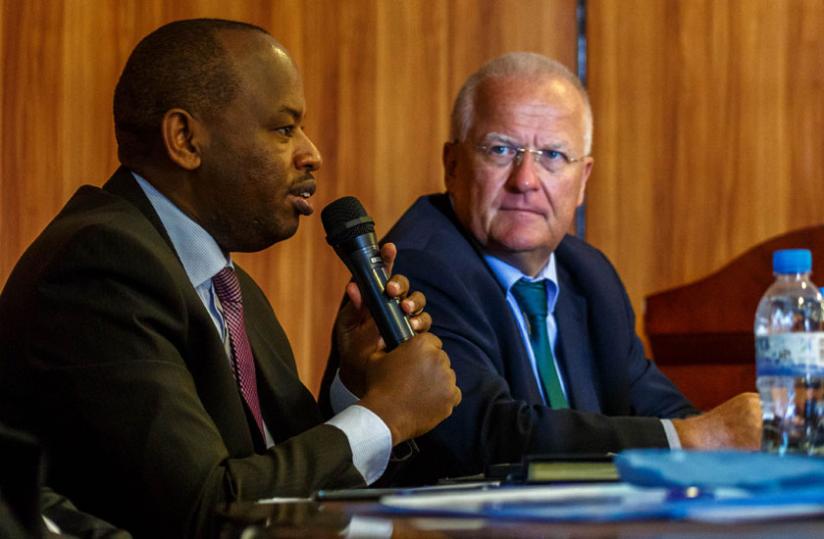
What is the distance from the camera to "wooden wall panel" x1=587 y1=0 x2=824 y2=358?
3.50 metres

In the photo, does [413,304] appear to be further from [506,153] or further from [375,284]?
[506,153]

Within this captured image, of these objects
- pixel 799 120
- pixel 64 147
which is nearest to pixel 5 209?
pixel 64 147

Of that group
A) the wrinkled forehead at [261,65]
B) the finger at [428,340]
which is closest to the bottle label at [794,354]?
the finger at [428,340]

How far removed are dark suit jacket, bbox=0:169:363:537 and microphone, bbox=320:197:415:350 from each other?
19 cm

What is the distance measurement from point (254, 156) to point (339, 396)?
1.48ft

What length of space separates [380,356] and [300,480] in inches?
12.9

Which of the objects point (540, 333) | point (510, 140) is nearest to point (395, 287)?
point (540, 333)

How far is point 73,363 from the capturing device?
1.57 meters

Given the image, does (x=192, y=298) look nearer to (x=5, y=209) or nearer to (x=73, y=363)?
(x=73, y=363)

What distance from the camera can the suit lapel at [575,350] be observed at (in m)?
2.48

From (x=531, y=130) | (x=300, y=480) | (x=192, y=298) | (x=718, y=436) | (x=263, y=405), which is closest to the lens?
(x=300, y=480)

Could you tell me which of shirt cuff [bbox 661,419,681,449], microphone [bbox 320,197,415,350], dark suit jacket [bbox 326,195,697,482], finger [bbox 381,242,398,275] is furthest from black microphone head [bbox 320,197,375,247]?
shirt cuff [bbox 661,419,681,449]

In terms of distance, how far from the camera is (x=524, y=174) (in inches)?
101

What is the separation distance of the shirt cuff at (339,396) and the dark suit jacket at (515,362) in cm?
19
